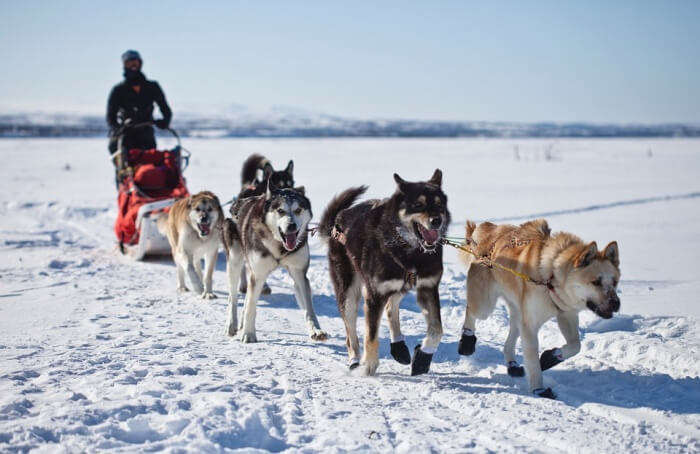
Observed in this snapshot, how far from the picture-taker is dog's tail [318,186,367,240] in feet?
13.6

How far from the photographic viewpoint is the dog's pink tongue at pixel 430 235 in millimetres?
3346

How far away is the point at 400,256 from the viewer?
136 inches

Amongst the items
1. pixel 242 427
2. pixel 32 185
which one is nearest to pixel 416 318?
pixel 242 427

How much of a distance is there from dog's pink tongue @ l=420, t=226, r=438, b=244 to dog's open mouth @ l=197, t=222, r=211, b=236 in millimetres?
2974

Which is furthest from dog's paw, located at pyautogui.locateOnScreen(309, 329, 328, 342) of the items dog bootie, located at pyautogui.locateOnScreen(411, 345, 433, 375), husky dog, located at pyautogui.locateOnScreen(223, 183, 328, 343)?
dog bootie, located at pyautogui.locateOnScreen(411, 345, 433, 375)

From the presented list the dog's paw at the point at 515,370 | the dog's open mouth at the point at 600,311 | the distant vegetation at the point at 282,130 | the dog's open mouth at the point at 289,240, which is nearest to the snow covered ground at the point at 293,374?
the dog's paw at the point at 515,370

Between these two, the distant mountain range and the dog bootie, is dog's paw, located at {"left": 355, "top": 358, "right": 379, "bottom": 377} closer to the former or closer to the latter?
the dog bootie

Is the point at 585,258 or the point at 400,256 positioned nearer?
the point at 585,258

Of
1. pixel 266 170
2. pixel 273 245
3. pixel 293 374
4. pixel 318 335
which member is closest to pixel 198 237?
pixel 266 170

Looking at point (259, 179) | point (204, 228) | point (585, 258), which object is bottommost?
point (204, 228)

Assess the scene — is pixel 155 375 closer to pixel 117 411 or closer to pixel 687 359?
pixel 117 411

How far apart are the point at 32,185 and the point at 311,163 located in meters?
9.53

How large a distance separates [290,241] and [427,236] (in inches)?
49.0

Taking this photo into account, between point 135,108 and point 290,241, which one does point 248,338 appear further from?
point 135,108
